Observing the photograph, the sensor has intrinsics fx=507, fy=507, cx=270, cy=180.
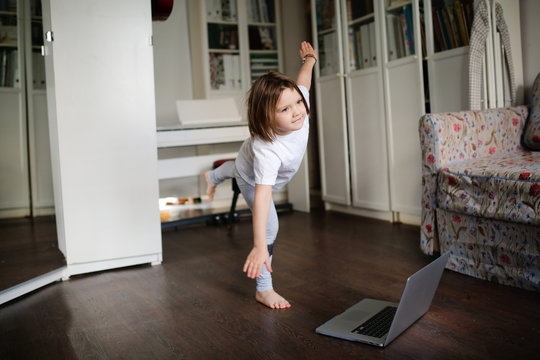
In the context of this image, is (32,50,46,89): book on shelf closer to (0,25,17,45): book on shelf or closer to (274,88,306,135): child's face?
(0,25,17,45): book on shelf

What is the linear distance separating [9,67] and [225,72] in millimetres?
2252

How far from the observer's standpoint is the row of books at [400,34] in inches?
122

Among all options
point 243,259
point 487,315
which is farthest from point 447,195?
point 243,259

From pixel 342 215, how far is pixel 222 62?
1613 millimetres

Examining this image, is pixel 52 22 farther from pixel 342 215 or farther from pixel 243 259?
pixel 342 215

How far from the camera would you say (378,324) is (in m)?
1.60

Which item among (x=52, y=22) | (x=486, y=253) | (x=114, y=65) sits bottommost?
(x=486, y=253)

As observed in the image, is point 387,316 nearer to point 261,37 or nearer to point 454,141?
point 454,141

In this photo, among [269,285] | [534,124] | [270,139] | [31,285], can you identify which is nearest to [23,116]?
[31,285]

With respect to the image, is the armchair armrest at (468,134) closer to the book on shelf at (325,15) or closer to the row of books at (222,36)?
the book on shelf at (325,15)

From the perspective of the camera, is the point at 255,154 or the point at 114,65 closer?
the point at 255,154

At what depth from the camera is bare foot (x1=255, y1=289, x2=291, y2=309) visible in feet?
6.05

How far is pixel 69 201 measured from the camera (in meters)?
2.34

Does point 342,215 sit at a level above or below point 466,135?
below
